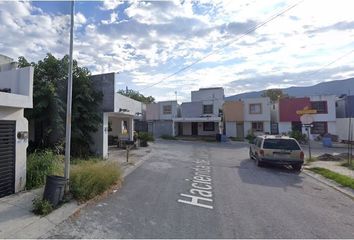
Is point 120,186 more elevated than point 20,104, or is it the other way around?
point 20,104

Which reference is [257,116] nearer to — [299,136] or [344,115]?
[299,136]

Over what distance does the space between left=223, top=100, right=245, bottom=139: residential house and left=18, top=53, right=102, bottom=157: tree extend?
2677 centimetres

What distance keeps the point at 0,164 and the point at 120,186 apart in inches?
146

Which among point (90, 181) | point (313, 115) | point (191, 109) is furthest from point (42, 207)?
point (191, 109)

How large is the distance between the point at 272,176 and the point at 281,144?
256cm

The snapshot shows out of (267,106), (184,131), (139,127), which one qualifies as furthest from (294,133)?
(139,127)

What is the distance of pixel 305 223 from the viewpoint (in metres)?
6.34

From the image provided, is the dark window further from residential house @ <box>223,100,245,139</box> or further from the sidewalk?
residential house @ <box>223,100,245,139</box>

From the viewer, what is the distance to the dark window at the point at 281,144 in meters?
14.2

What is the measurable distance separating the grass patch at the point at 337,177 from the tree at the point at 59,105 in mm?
11903

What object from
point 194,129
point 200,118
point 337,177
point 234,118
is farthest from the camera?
point 194,129

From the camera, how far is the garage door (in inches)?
320

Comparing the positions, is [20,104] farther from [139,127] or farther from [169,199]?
[139,127]

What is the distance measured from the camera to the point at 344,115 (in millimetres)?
38156
